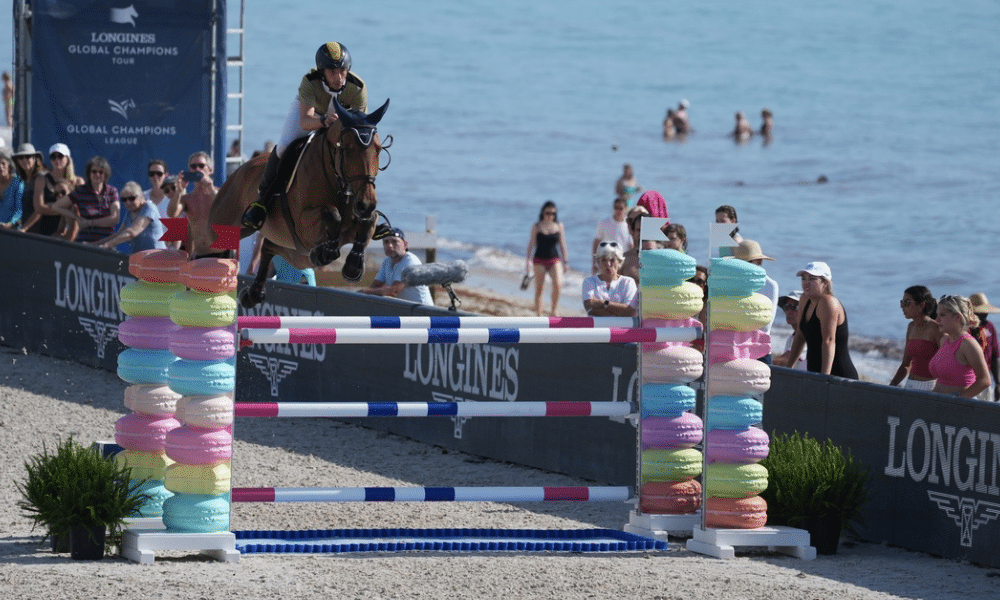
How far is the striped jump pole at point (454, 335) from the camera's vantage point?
7.19m

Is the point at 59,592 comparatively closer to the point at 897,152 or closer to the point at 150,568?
the point at 150,568

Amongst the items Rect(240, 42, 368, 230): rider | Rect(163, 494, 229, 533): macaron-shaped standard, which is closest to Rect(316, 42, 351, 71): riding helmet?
Rect(240, 42, 368, 230): rider

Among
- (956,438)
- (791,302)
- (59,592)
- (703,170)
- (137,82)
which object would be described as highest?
(703,170)

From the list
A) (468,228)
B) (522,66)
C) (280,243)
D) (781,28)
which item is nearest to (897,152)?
(468,228)

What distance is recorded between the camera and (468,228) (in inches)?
1503

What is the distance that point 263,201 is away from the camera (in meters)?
8.32

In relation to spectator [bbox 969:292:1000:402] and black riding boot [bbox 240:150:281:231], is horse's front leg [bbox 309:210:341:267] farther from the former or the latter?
spectator [bbox 969:292:1000:402]

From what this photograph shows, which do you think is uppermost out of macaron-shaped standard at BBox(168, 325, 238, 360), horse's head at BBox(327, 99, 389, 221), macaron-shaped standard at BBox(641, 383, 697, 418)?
horse's head at BBox(327, 99, 389, 221)

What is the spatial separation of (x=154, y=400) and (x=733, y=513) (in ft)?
10.8

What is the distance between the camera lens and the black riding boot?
26.9ft

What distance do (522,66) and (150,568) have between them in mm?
75207

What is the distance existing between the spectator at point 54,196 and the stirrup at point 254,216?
645cm

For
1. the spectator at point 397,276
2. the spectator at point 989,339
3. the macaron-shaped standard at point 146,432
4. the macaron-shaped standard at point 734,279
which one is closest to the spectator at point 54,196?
the spectator at point 397,276

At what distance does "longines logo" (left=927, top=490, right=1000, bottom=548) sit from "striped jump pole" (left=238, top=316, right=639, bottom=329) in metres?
2.06
